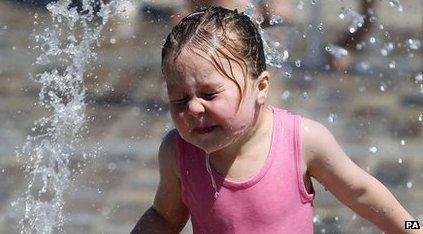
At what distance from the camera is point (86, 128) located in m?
3.80

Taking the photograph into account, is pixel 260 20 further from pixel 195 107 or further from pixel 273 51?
pixel 195 107

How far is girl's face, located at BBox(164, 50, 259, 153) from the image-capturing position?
189cm

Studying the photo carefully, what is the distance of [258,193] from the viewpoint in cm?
204

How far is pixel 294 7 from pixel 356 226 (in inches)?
37.1

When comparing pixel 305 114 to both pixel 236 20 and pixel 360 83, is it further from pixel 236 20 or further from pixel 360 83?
pixel 236 20

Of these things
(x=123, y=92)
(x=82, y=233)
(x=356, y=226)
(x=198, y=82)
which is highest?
(x=198, y=82)

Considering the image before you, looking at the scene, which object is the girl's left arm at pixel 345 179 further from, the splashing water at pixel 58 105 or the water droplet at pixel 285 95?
the water droplet at pixel 285 95

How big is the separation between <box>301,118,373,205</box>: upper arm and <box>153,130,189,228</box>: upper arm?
11.6 inches

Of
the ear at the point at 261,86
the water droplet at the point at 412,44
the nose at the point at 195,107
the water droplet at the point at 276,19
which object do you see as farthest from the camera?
the water droplet at the point at 412,44

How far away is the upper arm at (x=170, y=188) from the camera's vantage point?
2123 mm

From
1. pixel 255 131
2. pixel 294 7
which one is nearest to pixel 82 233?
pixel 294 7

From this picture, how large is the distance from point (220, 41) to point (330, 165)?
1.27 feet

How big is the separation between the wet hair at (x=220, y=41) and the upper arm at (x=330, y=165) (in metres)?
0.20

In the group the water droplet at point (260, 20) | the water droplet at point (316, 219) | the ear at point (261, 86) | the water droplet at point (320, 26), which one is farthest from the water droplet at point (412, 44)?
the ear at point (261, 86)
